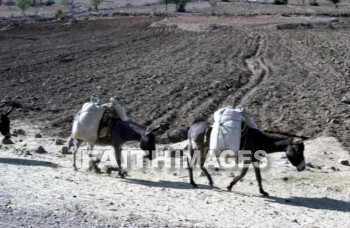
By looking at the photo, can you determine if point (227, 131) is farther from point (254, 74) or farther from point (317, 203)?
point (254, 74)

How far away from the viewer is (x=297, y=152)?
11336 mm

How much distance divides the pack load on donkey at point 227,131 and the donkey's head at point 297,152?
916mm

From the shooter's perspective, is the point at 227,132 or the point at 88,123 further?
the point at 88,123

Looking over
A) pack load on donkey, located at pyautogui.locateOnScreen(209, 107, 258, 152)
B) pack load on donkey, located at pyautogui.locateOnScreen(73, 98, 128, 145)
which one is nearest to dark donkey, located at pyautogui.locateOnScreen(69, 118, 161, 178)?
pack load on donkey, located at pyautogui.locateOnScreen(73, 98, 128, 145)

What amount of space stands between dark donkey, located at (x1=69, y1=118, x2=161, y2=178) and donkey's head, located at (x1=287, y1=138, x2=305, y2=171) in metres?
2.60

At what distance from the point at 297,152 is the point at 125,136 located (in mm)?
3431

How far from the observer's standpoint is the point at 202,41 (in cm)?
4166

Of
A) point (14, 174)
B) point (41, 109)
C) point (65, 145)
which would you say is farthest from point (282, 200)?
point (41, 109)

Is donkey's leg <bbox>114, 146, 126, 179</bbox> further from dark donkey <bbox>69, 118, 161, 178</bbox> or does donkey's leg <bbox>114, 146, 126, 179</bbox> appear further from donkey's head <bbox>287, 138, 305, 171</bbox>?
donkey's head <bbox>287, 138, 305, 171</bbox>

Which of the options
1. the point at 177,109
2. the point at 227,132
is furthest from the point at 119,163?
the point at 177,109

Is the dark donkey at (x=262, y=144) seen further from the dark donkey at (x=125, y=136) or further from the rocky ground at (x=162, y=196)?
the dark donkey at (x=125, y=136)

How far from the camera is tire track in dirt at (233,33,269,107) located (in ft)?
71.8

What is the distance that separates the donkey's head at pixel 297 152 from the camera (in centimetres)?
1134

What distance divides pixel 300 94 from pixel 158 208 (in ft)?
43.9
